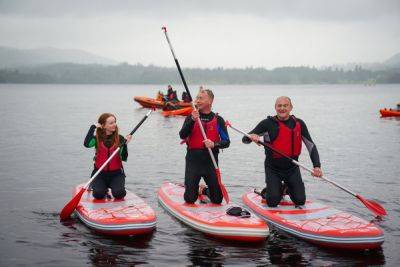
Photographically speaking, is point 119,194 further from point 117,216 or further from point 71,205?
point 117,216

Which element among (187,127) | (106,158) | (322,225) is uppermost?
(187,127)

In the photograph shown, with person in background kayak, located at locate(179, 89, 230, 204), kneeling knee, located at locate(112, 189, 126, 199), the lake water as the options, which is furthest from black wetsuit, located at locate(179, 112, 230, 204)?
kneeling knee, located at locate(112, 189, 126, 199)

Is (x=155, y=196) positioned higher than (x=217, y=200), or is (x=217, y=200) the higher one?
(x=217, y=200)

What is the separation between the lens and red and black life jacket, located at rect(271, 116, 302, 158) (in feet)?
28.6

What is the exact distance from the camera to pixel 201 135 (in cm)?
880

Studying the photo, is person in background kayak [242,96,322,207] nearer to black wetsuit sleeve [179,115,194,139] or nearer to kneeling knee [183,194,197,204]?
black wetsuit sleeve [179,115,194,139]

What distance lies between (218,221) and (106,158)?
240 cm

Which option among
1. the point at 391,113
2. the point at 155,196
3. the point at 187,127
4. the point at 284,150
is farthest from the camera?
the point at 391,113

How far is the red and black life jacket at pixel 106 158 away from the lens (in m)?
8.95

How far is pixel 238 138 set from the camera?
24.7 m

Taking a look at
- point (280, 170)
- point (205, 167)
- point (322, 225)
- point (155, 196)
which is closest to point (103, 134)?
point (205, 167)

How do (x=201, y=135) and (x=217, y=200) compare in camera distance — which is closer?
(x=201, y=135)

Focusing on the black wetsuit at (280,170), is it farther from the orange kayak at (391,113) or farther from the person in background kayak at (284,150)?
the orange kayak at (391,113)

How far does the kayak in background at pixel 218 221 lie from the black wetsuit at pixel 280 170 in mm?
801
